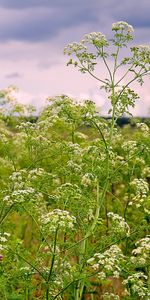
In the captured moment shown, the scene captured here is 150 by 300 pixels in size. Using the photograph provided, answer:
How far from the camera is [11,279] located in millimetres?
8242

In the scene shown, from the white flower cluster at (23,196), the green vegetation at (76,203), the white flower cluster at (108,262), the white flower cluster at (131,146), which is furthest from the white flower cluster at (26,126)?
the white flower cluster at (108,262)

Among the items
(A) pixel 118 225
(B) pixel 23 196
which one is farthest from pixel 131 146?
(B) pixel 23 196

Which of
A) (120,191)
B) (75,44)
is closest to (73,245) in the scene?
(75,44)

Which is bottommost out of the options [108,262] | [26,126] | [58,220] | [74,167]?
[108,262]

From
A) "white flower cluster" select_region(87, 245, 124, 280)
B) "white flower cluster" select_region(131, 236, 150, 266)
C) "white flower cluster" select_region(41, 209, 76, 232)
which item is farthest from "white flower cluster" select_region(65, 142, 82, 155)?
"white flower cluster" select_region(41, 209, 76, 232)

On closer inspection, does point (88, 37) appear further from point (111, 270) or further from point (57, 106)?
point (111, 270)

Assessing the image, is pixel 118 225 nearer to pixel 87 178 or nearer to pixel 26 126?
pixel 87 178

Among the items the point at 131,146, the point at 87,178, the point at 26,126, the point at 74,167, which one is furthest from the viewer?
the point at 26,126

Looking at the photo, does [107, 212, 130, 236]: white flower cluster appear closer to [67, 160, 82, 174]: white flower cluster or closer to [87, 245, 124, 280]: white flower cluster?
[87, 245, 124, 280]: white flower cluster

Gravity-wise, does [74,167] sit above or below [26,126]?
below

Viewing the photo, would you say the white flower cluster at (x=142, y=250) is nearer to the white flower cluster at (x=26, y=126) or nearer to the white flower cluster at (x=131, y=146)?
the white flower cluster at (x=131, y=146)

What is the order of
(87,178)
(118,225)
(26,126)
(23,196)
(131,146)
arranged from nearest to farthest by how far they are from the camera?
(23,196)
(118,225)
(87,178)
(131,146)
(26,126)

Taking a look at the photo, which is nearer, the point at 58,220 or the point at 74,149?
the point at 58,220

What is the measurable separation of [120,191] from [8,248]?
762 cm
